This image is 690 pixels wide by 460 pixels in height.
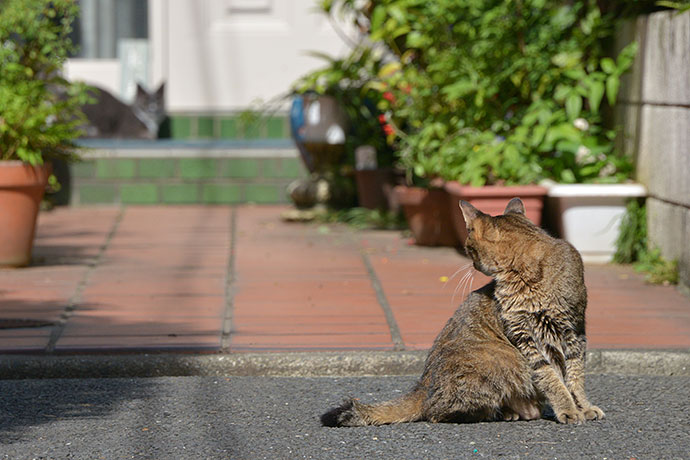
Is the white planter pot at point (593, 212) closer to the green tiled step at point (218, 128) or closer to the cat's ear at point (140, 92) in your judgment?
the green tiled step at point (218, 128)

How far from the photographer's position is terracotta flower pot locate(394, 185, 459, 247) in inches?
274

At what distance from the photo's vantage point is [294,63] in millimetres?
10062

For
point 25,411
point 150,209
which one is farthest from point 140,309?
point 150,209

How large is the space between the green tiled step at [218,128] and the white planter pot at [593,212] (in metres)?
4.25

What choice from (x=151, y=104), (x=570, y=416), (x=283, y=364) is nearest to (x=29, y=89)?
(x=283, y=364)

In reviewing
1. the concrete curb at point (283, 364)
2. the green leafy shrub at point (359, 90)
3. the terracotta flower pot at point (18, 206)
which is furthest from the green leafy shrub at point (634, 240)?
the terracotta flower pot at point (18, 206)

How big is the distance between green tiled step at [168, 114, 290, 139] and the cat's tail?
669 cm

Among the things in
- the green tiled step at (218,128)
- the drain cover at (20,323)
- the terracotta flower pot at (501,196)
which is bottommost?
the drain cover at (20,323)

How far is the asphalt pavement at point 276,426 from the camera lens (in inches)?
132

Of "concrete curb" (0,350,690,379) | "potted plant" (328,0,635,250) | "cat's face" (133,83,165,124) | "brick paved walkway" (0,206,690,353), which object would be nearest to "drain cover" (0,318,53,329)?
"brick paved walkway" (0,206,690,353)

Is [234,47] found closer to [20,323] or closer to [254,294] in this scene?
[254,294]

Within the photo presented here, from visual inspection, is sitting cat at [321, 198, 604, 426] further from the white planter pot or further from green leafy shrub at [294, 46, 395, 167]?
green leafy shrub at [294, 46, 395, 167]

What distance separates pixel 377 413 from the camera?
141 inches

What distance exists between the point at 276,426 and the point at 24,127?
3.15 metres
